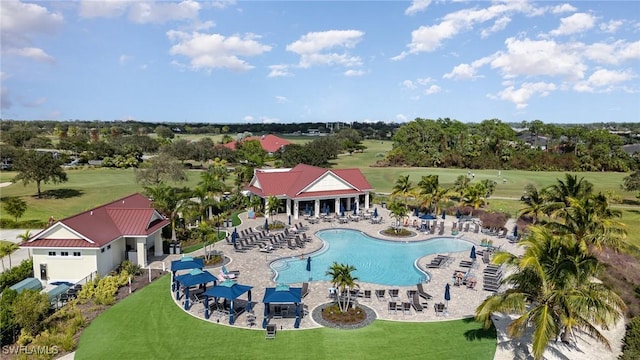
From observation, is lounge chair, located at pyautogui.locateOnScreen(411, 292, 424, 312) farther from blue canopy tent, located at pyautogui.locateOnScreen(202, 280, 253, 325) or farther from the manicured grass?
blue canopy tent, located at pyautogui.locateOnScreen(202, 280, 253, 325)

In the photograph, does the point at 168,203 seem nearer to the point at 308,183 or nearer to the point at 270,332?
the point at 308,183

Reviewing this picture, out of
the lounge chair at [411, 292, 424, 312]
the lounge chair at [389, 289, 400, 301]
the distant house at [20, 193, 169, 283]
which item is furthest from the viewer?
the distant house at [20, 193, 169, 283]

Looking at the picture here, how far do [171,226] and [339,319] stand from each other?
18546mm

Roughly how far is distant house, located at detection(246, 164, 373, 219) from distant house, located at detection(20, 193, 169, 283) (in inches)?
668

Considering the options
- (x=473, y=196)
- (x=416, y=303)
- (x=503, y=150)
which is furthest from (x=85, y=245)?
(x=503, y=150)

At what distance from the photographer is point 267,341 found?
18.0 m

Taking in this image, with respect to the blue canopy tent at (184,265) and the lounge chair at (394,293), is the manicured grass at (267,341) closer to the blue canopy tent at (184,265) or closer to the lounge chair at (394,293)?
the lounge chair at (394,293)

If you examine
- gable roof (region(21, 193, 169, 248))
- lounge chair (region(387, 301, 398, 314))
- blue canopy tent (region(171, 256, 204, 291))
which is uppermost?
gable roof (region(21, 193, 169, 248))

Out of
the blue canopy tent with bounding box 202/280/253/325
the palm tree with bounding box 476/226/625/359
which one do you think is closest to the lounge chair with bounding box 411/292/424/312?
the palm tree with bounding box 476/226/625/359

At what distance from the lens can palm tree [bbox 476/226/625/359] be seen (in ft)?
46.4

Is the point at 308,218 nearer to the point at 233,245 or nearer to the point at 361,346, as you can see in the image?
the point at 233,245

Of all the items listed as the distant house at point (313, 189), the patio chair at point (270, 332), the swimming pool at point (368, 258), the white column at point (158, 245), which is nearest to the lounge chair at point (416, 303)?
the swimming pool at point (368, 258)

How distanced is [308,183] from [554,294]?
30.3m

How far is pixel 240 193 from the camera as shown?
4969 centimetres
